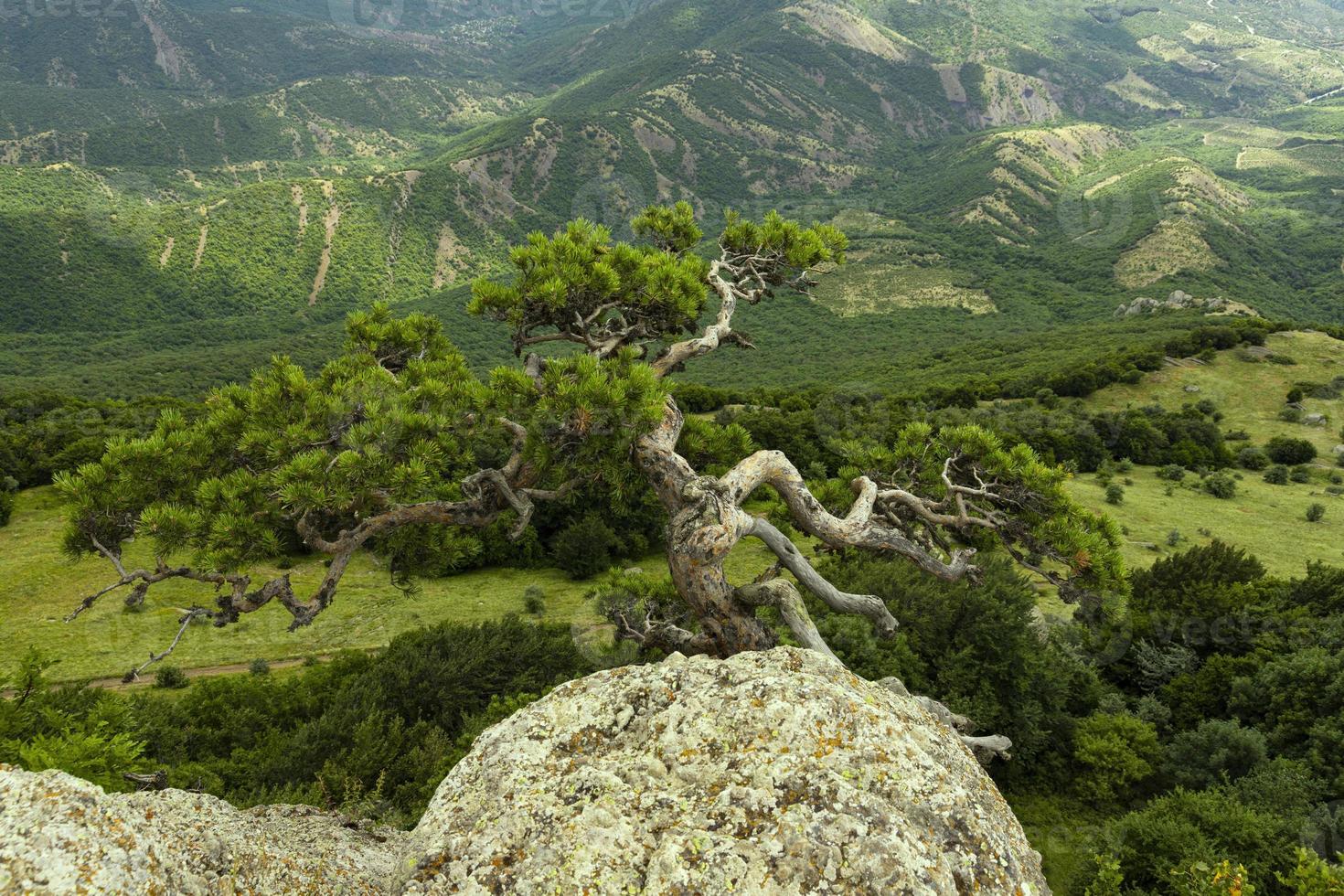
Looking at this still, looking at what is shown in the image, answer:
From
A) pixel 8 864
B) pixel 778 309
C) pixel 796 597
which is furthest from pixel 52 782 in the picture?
pixel 778 309

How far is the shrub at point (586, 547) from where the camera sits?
883 inches

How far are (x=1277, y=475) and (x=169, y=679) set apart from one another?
151 feet

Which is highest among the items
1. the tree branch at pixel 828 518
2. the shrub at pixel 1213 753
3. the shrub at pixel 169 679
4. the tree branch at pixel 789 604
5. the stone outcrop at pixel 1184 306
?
the tree branch at pixel 828 518

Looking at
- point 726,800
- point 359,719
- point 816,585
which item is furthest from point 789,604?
point 359,719

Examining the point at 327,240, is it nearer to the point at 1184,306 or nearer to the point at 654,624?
the point at 1184,306

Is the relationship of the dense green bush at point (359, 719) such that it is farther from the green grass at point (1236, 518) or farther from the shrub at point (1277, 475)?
the shrub at point (1277, 475)

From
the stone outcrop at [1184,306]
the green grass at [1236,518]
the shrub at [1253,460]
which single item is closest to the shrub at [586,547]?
the green grass at [1236,518]

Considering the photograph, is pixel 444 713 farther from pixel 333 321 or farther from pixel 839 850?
pixel 333 321

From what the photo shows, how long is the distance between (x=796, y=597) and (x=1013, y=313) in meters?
131

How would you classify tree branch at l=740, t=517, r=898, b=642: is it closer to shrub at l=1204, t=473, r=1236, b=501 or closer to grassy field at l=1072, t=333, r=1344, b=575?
grassy field at l=1072, t=333, r=1344, b=575

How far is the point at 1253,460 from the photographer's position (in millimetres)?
33469

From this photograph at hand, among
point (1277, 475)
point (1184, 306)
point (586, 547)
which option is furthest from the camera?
point (1184, 306)

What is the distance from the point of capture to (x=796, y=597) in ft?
16.7

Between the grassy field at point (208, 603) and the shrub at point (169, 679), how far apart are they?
34.7 inches
